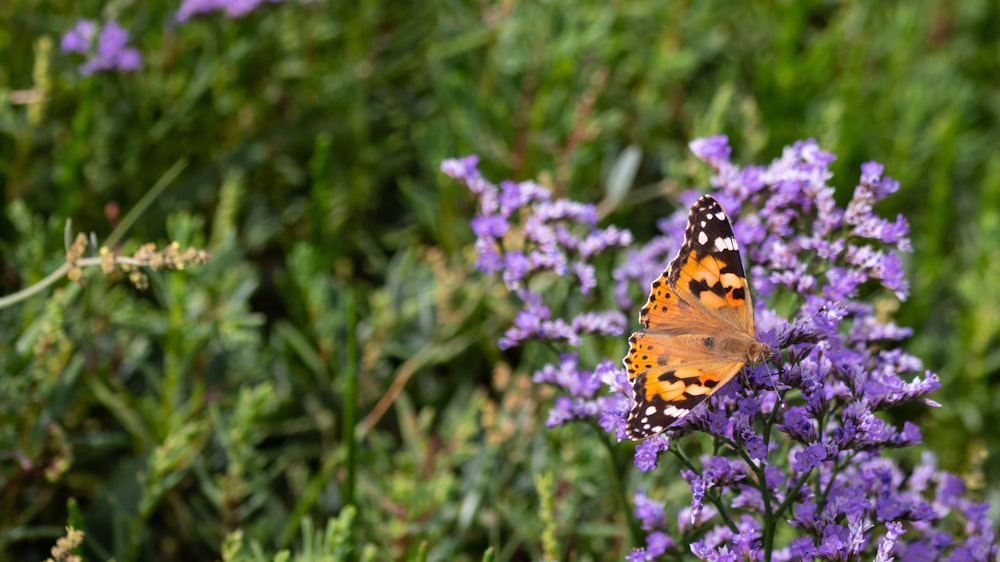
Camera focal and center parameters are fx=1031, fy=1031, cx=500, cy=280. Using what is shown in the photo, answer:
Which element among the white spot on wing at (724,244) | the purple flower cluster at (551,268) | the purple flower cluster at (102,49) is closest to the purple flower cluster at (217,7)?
the purple flower cluster at (102,49)

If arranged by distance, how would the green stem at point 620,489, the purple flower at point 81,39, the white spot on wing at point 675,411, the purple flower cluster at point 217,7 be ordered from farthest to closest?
the purple flower cluster at point 217,7 → the purple flower at point 81,39 → the green stem at point 620,489 → the white spot on wing at point 675,411

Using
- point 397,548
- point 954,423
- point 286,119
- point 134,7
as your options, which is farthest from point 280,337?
point 954,423

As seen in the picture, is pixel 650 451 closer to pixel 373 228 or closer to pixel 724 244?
pixel 724 244

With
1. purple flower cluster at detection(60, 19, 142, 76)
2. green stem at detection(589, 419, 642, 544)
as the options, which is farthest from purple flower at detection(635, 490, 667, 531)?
purple flower cluster at detection(60, 19, 142, 76)

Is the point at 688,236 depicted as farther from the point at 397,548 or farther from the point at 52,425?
the point at 52,425

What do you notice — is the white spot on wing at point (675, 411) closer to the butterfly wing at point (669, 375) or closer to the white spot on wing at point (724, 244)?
the butterfly wing at point (669, 375)

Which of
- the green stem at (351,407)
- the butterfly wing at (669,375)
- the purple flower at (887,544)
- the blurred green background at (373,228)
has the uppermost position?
the blurred green background at (373,228)

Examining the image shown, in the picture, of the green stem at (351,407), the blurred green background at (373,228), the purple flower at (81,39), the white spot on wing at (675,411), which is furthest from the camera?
the purple flower at (81,39)
